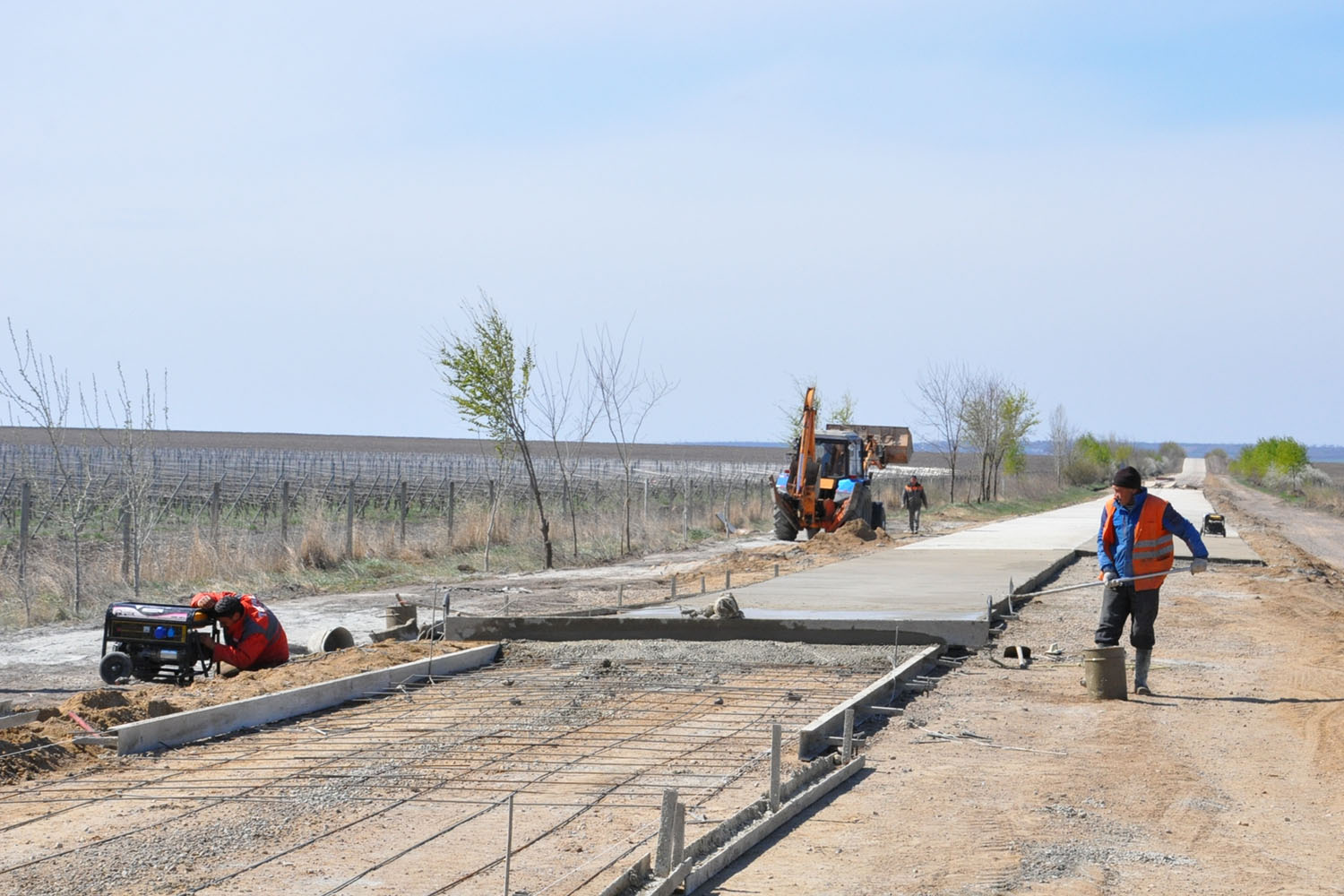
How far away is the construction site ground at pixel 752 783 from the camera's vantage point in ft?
18.9

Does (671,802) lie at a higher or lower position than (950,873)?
higher

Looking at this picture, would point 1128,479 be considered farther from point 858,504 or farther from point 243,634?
point 858,504

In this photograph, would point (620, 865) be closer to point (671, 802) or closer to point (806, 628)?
point (671, 802)

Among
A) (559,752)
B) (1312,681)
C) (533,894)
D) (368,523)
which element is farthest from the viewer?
(368,523)

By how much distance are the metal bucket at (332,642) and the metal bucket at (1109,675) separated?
278 inches

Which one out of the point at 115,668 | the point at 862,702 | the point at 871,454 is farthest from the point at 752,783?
the point at 871,454

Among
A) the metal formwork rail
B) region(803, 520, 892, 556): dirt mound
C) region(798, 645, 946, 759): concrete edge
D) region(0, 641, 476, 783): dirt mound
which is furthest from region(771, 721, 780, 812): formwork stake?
region(803, 520, 892, 556): dirt mound

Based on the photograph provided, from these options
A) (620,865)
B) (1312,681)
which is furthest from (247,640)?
(1312,681)

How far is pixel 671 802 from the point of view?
5352 millimetres

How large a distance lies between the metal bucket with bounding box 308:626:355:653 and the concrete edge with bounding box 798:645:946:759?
5514mm

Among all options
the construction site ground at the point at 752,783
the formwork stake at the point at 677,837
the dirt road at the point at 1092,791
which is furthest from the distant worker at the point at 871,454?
the formwork stake at the point at 677,837

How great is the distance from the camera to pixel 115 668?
11188 millimetres

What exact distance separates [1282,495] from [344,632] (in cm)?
6937

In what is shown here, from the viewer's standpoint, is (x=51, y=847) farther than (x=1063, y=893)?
Yes
